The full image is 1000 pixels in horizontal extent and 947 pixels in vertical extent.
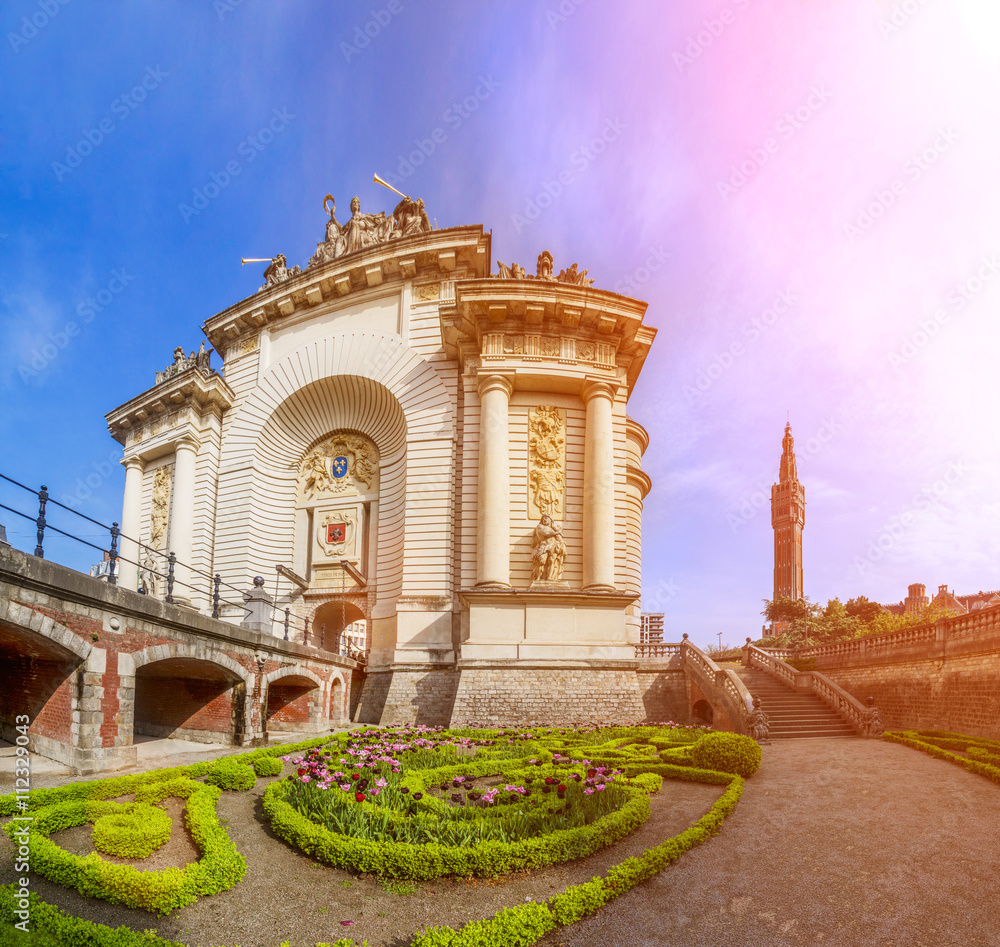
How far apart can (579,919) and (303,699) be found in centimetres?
1810

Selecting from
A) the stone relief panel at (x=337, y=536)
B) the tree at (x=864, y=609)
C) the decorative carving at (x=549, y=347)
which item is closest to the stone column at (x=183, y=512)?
the stone relief panel at (x=337, y=536)

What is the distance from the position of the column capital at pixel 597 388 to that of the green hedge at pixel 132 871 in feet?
70.0

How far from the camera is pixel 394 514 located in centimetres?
3055

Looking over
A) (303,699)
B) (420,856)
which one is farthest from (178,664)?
(420,856)

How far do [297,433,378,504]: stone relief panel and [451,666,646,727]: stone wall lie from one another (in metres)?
12.3

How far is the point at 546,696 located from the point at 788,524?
346 feet

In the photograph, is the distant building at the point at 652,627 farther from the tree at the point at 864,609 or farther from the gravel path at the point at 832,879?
the tree at the point at 864,609

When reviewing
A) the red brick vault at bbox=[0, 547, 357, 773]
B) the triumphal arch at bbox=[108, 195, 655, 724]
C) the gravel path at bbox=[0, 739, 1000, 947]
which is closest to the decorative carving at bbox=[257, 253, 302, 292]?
the triumphal arch at bbox=[108, 195, 655, 724]

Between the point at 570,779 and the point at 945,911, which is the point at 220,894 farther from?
the point at 945,911

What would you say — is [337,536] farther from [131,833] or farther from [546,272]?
[131,833]

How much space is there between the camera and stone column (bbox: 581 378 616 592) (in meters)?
25.5

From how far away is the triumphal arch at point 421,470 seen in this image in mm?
24797

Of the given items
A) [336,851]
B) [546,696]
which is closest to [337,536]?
[546,696]

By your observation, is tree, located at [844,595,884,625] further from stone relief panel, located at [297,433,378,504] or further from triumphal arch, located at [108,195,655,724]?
stone relief panel, located at [297,433,378,504]
